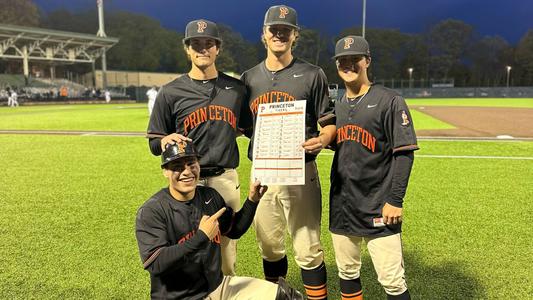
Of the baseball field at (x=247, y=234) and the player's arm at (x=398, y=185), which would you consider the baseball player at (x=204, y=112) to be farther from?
the baseball field at (x=247, y=234)

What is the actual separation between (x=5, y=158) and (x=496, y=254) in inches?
507

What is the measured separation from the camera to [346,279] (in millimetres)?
3320

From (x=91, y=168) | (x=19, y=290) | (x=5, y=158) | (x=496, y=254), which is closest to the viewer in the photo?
(x=19, y=290)

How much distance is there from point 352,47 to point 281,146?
3.17 ft

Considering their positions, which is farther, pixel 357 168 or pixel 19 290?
pixel 19 290

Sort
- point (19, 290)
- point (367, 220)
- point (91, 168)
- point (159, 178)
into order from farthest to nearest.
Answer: point (91, 168) → point (159, 178) → point (19, 290) → point (367, 220)

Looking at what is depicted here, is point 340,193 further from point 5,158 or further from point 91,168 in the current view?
point 5,158

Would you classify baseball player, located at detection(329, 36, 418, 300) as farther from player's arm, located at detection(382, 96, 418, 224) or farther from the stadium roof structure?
the stadium roof structure

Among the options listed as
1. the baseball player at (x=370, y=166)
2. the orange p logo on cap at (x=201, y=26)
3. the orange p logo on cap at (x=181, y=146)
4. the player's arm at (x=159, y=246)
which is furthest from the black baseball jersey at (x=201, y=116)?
the baseball player at (x=370, y=166)

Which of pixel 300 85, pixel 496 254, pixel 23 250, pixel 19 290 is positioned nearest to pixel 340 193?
pixel 300 85

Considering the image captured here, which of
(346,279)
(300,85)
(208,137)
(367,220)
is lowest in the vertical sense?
(346,279)

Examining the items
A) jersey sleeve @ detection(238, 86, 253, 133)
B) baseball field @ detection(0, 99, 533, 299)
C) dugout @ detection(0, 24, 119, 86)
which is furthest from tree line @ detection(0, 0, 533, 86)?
jersey sleeve @ detection(238, 86, 253, 133)

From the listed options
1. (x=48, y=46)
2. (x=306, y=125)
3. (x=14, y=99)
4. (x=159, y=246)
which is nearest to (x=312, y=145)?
(x=306, y=125)

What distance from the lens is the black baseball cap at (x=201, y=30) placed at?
3266 millimetres
